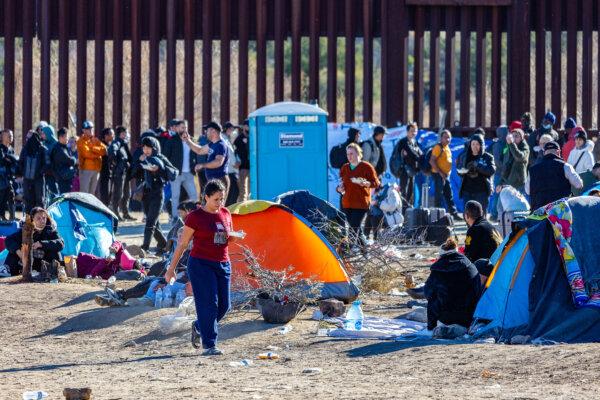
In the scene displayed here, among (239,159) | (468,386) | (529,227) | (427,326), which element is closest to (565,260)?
(529,227)

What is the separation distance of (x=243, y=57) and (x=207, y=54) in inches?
28.1

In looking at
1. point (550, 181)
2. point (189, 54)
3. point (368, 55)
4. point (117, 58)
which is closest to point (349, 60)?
point (368, 55)

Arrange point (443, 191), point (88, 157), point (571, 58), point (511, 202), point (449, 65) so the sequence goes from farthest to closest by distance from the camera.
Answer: point (571, 58) → point (449, 65) → point (88, 157) → point (443, 191) → point (511, 202)

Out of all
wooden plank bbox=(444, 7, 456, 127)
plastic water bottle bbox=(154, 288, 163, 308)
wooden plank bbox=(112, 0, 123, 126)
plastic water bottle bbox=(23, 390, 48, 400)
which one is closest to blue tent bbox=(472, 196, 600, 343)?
plastic water bottle bbox=(154, 288, 163, 308)

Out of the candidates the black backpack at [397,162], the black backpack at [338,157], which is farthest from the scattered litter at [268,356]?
the black backpack at [397,162]

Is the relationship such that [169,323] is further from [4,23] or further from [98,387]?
[4,23]

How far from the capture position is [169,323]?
12.8 m

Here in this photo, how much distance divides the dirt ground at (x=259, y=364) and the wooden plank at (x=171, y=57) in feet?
47.9

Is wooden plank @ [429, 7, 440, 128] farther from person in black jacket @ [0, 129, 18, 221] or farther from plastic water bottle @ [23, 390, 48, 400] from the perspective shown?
plastic water bottle @ [23, 390, 48, 400]

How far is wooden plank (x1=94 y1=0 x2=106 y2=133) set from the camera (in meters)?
28.7

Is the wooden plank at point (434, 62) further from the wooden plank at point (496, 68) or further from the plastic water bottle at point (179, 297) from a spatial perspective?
the plastic water bottle at point (179, 297)

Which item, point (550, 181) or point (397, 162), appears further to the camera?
point (397, 162)

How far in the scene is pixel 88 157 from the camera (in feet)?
78.7

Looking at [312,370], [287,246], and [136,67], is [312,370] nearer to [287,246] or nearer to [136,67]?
[287,246]
